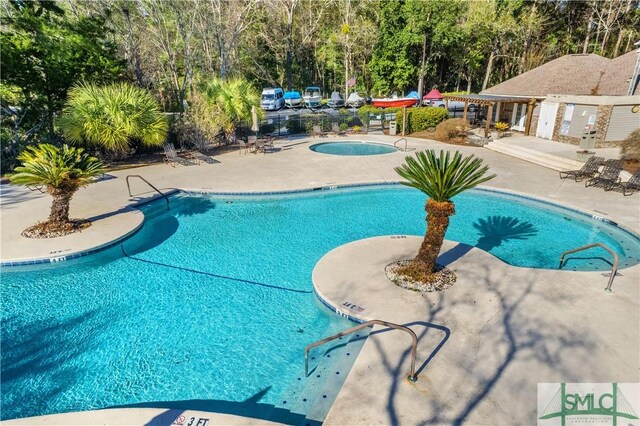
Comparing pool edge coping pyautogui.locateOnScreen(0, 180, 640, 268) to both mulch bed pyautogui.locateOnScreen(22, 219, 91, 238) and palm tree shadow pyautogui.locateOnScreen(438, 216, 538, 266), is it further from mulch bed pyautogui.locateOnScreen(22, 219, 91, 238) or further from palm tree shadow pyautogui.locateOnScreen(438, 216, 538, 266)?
palm tree shadow pyautogui.locateOnScreen(438, 216, 538, 266)

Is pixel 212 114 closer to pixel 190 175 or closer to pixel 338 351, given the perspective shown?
pixel 190 175

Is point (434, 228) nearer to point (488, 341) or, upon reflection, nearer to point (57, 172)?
point (488, 341)

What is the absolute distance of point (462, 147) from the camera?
2228 centimetres

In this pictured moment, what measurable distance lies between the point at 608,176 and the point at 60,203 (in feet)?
62.8

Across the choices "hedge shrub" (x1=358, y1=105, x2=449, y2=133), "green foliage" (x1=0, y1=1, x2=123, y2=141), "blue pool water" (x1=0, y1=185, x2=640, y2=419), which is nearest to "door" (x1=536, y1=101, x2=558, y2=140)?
"hedge shrub" (x1=358, y1=105, x2=449, y2=133)

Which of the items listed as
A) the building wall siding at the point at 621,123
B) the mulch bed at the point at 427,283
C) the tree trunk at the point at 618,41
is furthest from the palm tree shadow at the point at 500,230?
the tree trunk at the point at 618,41

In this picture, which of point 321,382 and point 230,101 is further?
point 230,101

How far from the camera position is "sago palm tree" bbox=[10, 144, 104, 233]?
964 cm

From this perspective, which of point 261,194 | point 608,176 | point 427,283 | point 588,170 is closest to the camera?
point 427,283

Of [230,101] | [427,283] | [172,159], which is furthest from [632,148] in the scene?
[172,159]

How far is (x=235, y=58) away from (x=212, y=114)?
23.2 m

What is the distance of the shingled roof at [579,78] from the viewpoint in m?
22.4

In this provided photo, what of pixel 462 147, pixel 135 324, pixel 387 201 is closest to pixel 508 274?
pixel 387 201

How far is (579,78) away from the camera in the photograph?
946 inches
